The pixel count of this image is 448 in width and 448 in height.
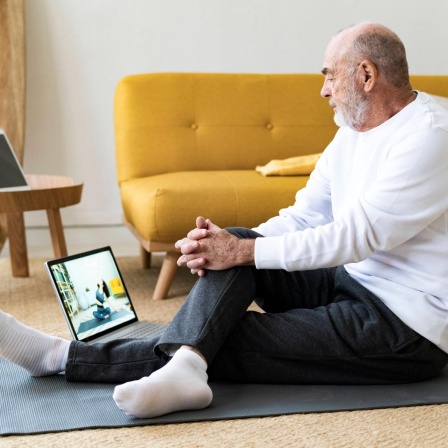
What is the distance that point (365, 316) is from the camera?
172cm

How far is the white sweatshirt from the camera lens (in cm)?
162

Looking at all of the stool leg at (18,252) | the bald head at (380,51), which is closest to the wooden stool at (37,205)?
the stool leg at (18,252)

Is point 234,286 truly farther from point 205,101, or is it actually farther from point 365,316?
point 205,101

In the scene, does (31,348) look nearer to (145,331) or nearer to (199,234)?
(199,234)

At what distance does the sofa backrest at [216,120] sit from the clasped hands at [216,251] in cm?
142

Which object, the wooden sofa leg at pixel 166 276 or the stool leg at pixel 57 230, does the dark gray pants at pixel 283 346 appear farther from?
the stool leg at pixel 57 230

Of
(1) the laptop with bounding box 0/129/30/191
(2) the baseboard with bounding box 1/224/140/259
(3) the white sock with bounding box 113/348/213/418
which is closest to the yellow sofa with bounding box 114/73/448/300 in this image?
(1) the laptop with bounding box 0/129/30/191

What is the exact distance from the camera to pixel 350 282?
1.79 m

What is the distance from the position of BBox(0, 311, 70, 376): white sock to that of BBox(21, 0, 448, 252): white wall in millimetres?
2117

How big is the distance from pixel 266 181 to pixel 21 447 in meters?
1.57

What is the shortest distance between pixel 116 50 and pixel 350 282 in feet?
7.45

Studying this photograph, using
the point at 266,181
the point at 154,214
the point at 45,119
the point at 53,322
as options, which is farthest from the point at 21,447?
the point at 45,119

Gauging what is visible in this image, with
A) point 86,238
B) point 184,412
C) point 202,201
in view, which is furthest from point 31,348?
point 86,238

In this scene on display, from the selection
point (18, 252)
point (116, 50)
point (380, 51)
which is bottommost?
point (18, 252)
